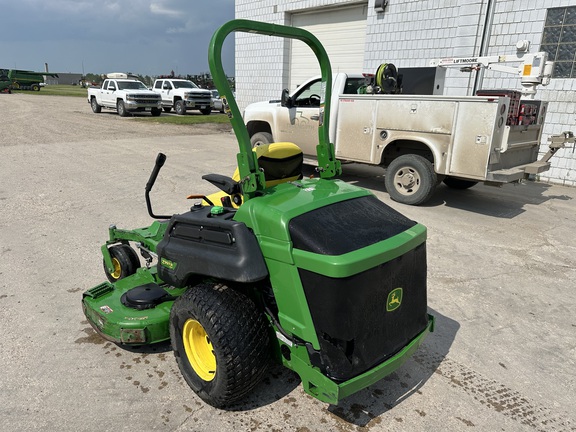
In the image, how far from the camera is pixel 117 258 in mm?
3916

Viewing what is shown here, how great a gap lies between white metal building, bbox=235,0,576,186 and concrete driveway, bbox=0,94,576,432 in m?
3.48

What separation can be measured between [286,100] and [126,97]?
15377 mm

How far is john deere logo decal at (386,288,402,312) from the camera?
2381 millimetres

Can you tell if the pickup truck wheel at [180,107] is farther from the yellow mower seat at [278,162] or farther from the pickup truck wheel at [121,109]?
the yellow mower seat at [278,162]

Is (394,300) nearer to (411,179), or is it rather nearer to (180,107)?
(411,179)

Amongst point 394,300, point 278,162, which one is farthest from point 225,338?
point 278,162

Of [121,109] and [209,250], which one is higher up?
[121,109]

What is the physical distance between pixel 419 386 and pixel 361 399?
17.3 inches

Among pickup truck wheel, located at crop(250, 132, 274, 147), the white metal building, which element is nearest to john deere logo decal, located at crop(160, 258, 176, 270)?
pickup truck wheel, located at crop(250, 132, 274, 147)

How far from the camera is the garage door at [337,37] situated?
13.1 meters

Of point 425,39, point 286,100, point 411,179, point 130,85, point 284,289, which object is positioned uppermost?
point 425,39

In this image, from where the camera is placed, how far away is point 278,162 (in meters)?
3.11

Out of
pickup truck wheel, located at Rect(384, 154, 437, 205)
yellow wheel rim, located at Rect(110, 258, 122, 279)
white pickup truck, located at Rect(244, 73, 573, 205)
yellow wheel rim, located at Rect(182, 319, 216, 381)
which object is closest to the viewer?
yellow wheel rim, located at Rect(182, 319, 216, 381)

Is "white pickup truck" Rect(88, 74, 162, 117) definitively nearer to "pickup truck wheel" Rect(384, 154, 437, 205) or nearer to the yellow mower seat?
"pickup truck wheel" Rect(384, 154, 437, 205)
